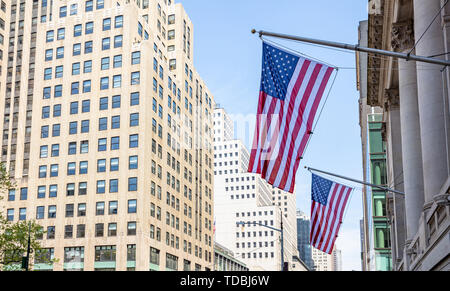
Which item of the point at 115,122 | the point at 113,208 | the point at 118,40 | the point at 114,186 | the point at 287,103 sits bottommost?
the point at 287,103

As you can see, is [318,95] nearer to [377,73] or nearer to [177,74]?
[377,73]

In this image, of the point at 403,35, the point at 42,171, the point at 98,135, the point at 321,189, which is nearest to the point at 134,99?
the point at 98,135

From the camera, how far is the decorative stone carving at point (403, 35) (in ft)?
86.7

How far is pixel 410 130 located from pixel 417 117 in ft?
2.25

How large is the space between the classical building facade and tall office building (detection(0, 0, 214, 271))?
48.8 m

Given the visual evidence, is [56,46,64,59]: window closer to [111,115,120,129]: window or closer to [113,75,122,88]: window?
[113,75,122,88]: window

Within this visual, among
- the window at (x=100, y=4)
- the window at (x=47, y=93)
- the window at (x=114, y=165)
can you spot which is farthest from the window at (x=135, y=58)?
the window at (x=114, y=165)

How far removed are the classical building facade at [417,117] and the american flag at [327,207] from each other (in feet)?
9.75

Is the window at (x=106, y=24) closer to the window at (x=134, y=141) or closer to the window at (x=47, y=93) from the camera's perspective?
the window at (x=47, y=93)

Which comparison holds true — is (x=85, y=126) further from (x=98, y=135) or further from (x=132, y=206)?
(x=132, y=206)

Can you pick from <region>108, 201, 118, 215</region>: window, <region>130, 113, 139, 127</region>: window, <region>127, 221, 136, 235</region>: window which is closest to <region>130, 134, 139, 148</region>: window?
<region>130, 113, 139, 127</region>: window

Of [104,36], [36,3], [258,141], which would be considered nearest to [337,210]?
[258,141]

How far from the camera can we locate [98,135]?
87875mm

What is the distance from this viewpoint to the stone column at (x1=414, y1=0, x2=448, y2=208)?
18.6m
